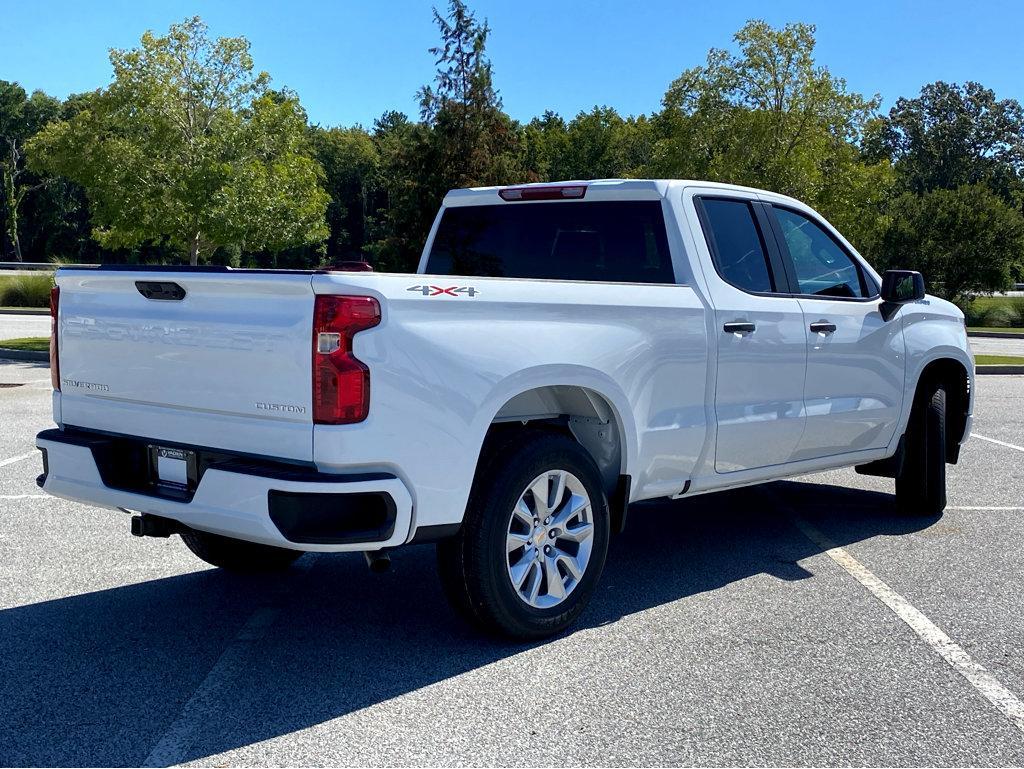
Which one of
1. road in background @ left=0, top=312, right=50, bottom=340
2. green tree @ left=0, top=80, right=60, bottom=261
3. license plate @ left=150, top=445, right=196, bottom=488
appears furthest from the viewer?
green tree @ left=0, top=80, right=60, bottom=261

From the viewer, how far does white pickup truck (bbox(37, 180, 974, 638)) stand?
13.2 ft

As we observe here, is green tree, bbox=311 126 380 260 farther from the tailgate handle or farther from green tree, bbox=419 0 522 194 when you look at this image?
the tailgate handle

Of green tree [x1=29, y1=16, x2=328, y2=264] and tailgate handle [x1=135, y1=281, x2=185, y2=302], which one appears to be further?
green tree [x1=29, y1=16, x2=328, y2=264]

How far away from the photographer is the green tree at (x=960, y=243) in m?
52.9

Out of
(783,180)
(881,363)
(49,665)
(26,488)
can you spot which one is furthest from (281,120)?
(49,665)

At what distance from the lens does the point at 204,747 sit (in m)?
3.60

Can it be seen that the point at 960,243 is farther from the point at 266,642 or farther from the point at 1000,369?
the point at 266,642

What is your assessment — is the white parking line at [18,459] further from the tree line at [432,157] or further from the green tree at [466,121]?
the green tree at [466,121]

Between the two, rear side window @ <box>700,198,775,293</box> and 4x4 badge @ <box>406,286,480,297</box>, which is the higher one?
rear side window @ <box>700,198,775,293</box>

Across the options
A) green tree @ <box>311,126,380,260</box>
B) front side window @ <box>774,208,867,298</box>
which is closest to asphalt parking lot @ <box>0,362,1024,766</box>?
front side window @ <box>774,208,867,298</box>

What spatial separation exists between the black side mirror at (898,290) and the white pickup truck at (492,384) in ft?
0.09

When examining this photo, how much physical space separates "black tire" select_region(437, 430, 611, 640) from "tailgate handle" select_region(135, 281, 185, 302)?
1414 millimetres

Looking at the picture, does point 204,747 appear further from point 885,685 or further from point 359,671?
point 885,685

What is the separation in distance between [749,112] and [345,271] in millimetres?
32109
